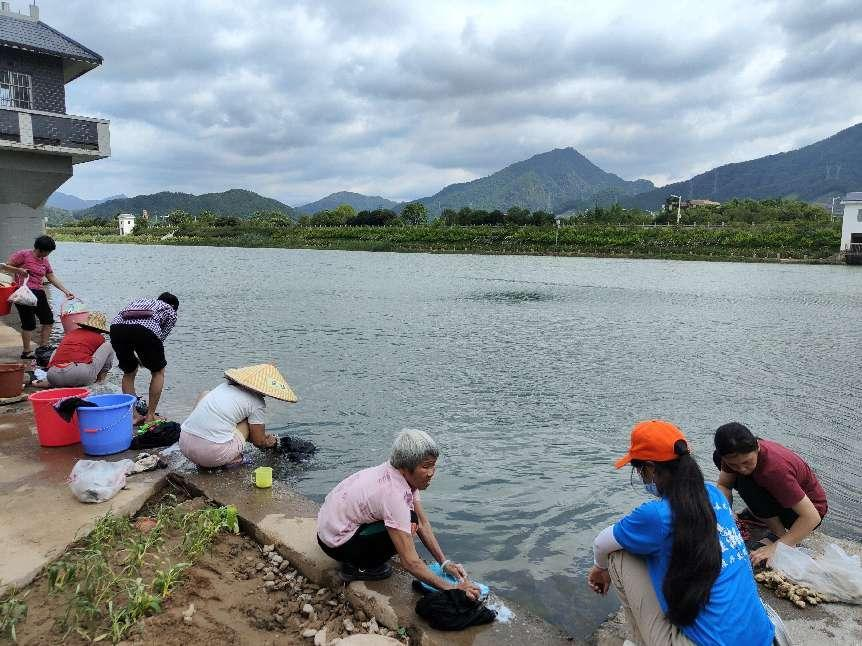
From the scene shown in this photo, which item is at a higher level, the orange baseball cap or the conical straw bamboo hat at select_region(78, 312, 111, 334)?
the orange baseball cap

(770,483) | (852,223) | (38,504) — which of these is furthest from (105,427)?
(852,223)

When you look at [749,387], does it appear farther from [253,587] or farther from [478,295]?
[478,295]

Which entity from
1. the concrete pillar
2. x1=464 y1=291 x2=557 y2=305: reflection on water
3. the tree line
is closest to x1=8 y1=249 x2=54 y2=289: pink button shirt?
the concrete pillar

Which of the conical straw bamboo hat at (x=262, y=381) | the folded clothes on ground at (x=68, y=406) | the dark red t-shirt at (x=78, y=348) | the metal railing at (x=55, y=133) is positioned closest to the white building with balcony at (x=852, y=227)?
the metal railing at (x=55, y=133)

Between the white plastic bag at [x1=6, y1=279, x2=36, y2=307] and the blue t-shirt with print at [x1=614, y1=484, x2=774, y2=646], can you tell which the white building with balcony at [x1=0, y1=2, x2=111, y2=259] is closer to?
the white plastic bag at [x1=6, y1=279, x2=36, y2=307]

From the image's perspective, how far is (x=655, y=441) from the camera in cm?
243

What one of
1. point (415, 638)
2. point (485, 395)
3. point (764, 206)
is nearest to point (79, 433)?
point (415, 638)

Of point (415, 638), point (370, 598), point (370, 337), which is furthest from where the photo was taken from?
point (370, 337)

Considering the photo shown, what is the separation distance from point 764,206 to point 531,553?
8861cm

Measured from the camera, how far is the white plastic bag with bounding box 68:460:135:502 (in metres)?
4.07

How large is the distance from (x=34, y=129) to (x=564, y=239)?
5851 centimetres

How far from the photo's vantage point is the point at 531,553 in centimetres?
458

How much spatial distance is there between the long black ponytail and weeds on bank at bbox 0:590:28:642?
9.41 feet

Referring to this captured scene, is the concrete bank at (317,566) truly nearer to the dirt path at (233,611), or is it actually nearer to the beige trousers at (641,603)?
the dirt path at (233,611)
